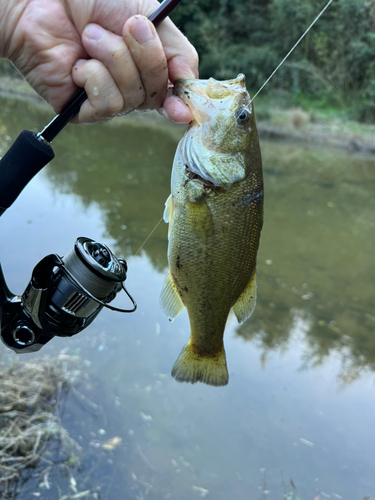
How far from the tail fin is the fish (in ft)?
1.05

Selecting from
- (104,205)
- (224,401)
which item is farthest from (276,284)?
(104,205)

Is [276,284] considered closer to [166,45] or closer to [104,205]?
[104,205]

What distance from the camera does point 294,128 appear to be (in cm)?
1544

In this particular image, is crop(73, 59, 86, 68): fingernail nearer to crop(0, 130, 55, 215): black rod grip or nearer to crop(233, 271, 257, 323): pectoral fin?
crop(0, 130, 55, 215): black rod grip

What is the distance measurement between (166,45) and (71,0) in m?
0.35

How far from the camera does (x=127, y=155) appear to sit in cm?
978

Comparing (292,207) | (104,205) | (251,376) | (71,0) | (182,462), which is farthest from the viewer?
(292,207)

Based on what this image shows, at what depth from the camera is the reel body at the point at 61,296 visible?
1.33 meters

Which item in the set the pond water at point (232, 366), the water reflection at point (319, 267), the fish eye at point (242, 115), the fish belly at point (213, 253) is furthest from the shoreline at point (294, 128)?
the fish belly at point (213, 253)

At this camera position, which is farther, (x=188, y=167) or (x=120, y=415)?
(x=120, y=415)

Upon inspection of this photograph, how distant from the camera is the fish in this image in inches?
57.9

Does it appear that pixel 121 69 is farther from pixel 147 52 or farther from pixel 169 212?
pixel 169 212

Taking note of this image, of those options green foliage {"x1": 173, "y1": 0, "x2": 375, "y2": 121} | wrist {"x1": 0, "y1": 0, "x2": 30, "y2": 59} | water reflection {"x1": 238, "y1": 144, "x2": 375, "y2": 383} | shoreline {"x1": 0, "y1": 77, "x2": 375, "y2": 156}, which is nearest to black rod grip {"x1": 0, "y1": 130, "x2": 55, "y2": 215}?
wrist {"x1": 0, "y1": 0, "x2": 30, "y2": 59}

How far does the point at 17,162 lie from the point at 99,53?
466mm
